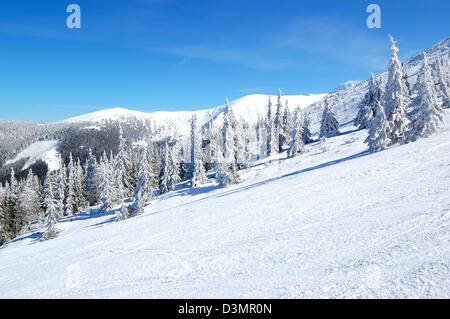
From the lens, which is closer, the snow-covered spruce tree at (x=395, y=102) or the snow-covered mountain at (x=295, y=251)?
the snow-covered mountain at (x=295, y=251)

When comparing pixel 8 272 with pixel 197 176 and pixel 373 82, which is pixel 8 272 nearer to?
pixel 197 176

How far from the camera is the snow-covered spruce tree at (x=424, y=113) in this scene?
27953 millimetres

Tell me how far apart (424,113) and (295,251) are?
1128 inches

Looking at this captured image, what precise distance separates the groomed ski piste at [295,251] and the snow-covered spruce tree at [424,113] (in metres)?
9.59

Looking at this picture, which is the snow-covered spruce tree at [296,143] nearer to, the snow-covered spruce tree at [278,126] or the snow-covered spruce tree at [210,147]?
the snow-covered spruce tree at [278,126]

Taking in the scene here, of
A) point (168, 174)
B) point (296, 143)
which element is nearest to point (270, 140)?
point (296, 143)

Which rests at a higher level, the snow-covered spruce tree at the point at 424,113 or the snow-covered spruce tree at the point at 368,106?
the snow-covered spruce tree at the point at 368,106

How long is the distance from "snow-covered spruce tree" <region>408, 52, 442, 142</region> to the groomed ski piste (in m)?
9.59

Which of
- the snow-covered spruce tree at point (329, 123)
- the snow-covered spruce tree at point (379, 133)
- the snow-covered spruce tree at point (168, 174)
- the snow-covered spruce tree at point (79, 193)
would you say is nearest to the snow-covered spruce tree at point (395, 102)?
the snow-covered spruce tree at point (379, 133)

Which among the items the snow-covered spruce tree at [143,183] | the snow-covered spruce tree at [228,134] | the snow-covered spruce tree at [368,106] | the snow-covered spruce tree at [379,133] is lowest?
the snow-covered spruce tree at [143,183]

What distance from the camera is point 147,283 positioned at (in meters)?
9.51

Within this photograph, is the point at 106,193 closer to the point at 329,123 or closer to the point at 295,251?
the point at 295,251

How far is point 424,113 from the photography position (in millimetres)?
28188

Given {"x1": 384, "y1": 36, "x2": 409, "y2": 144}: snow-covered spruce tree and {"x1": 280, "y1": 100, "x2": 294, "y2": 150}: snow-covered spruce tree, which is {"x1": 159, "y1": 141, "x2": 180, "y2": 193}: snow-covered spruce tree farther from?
{"x1": 384, "y1": 36, "x2": 409, "y2": 144}: snow-covered spruce tree
